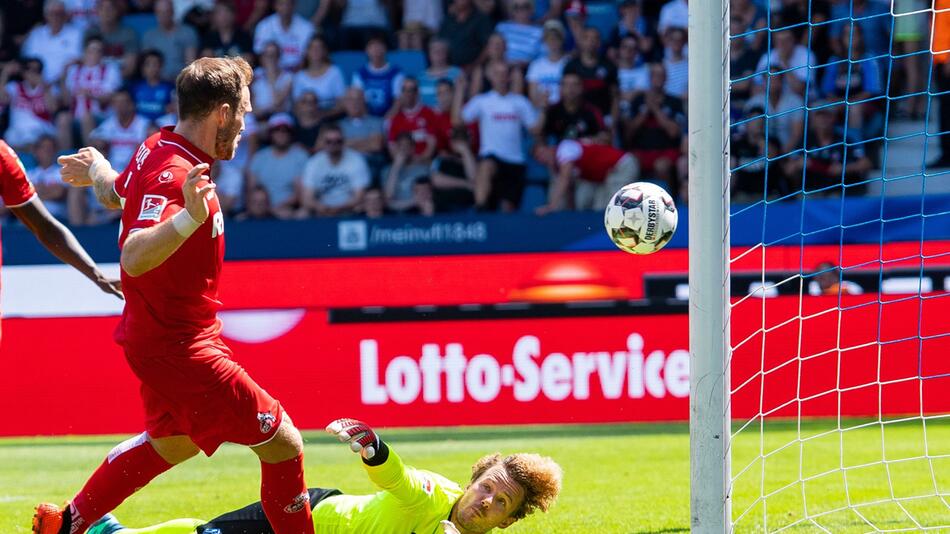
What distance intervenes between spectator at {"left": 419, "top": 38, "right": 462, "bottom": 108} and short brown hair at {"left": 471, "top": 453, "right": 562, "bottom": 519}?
9.35 meters

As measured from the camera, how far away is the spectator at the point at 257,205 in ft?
43.2

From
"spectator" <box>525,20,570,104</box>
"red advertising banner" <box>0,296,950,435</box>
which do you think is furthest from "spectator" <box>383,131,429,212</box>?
"red advertising banner" <box>0,296,950,435</box>

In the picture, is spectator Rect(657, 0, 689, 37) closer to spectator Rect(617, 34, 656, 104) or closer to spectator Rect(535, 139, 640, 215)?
spectator Rect(617, 34, 656, 104)

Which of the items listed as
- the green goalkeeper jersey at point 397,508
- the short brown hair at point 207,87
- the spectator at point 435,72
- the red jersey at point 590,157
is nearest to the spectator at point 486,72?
the spectator at point 435,72

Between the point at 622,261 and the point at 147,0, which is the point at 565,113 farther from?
the point at 147,0

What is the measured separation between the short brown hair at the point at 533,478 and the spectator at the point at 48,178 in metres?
9.56

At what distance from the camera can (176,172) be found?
407cm

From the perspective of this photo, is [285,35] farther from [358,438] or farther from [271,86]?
[358,438]

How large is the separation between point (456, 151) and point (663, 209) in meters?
7.52

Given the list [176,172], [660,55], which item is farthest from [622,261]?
[176,172]

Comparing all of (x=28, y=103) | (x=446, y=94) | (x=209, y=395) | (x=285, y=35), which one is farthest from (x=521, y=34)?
(x=209, y=395)

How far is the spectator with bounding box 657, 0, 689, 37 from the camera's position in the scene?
13.8 metres

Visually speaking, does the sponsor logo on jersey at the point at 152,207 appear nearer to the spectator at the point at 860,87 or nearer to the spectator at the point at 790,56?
the spectator at the point at 790,56

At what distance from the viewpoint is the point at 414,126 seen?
13242 millimetres
